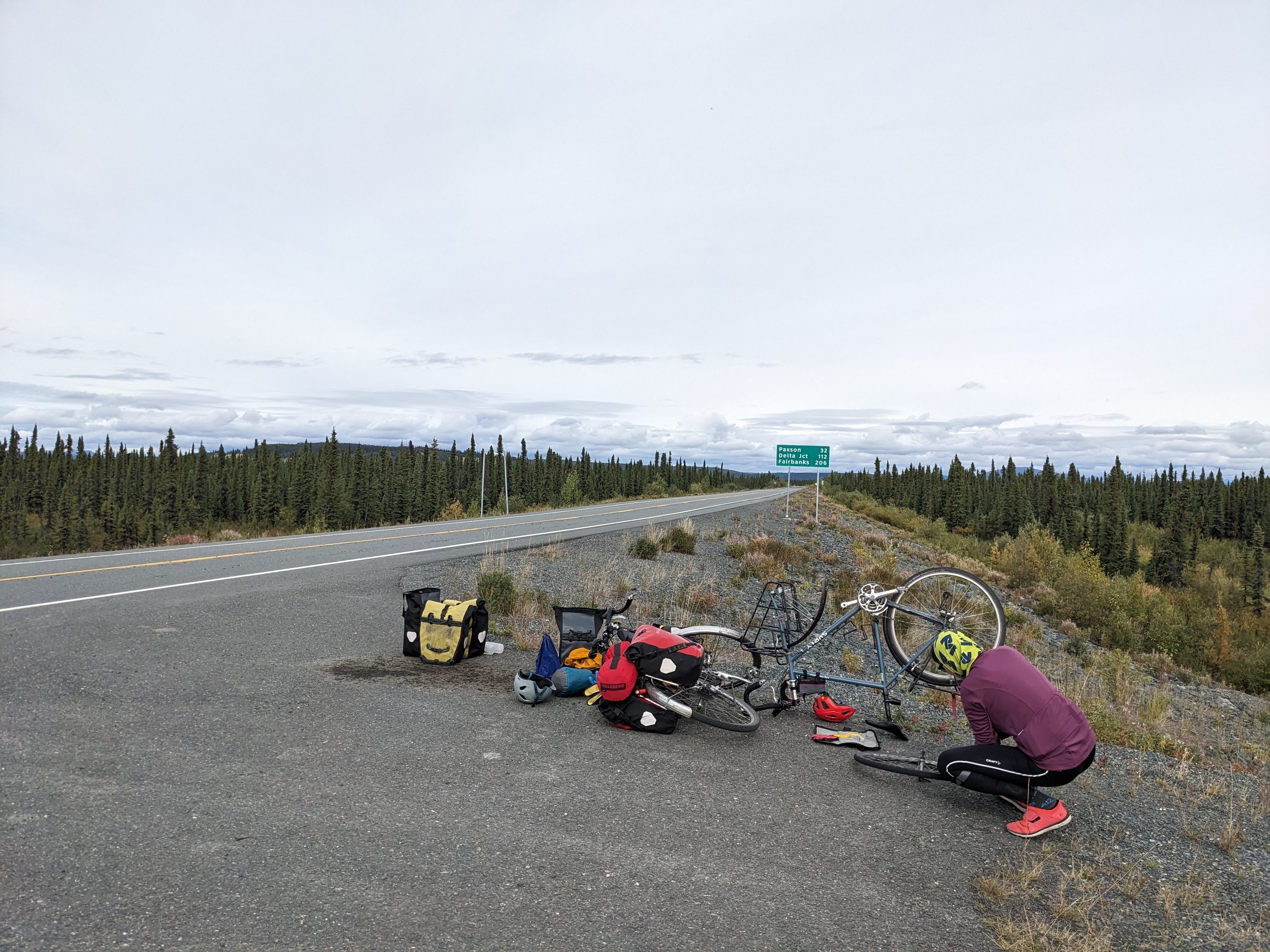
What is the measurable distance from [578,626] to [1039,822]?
441cm

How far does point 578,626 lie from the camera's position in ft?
24.1

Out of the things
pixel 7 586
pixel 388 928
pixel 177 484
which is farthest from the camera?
pixel 177 484

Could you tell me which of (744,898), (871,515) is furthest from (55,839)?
(871,515)

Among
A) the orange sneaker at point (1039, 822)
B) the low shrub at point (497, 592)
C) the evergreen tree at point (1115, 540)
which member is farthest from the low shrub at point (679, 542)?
the evergreen tree at point (1115, 540)

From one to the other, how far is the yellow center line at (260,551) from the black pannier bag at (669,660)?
10.2 metres

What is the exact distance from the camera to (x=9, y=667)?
6207 millimetres

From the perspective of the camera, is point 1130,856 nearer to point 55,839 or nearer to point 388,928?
point 388,928

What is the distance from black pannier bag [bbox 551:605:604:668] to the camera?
7.15 metres

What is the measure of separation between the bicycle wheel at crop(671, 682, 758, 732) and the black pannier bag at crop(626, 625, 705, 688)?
0.39 feet

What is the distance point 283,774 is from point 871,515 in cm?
5645

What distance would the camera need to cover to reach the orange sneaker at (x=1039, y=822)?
4129 mm

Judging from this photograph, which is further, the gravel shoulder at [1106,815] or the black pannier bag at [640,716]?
the black pannier bag at [640,716]

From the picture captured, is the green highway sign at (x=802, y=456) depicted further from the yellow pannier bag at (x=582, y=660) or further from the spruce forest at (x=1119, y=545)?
the yellow pannier bag at (x=582, y=660)

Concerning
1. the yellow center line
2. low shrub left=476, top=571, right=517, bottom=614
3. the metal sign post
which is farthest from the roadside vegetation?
low shrub left=476, top=571, right=517, bottom=614
